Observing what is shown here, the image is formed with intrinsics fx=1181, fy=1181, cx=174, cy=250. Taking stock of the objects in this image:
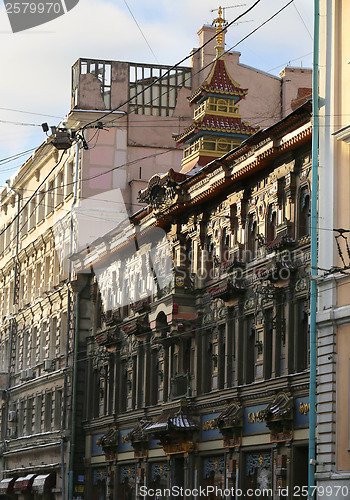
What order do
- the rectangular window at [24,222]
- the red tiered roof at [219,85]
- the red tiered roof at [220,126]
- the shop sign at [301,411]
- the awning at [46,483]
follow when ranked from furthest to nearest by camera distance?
the rectangular window at [24,222] → the awning at [46,483] → the red tiered roof at [219,85] → the red tiered roof at [220,126] → the shop sign at [301,411]

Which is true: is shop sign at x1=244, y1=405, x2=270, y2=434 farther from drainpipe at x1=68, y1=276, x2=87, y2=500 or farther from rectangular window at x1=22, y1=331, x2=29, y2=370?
rectangular window at x1=22, y1=331, x2=29, y2=370

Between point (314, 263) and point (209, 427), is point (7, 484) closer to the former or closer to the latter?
point (209, 427)

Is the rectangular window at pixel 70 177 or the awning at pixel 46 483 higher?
the rectangular window at pixel 70 177

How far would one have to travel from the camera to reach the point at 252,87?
167ft

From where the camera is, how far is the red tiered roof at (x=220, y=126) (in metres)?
40.9

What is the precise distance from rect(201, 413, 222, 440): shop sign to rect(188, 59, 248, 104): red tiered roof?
40.4ft

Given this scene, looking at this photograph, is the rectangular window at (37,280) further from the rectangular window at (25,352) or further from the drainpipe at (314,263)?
the drainpipe at (314,263)

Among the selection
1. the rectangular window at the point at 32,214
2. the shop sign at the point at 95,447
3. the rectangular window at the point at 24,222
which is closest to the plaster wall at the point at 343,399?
the shop sign at the point at 95,447

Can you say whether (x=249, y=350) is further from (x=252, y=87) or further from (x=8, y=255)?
(x=8, y=255)

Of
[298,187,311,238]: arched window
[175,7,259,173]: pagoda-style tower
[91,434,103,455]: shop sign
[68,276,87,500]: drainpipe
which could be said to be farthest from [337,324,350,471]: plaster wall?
[68,276,87,500]: drainpipe

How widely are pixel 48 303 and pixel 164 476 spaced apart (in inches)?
711

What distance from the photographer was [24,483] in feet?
169

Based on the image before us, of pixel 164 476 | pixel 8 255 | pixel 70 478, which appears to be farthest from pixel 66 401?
pixel 8 255

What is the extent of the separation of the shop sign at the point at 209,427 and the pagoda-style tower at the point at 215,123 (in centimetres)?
966
